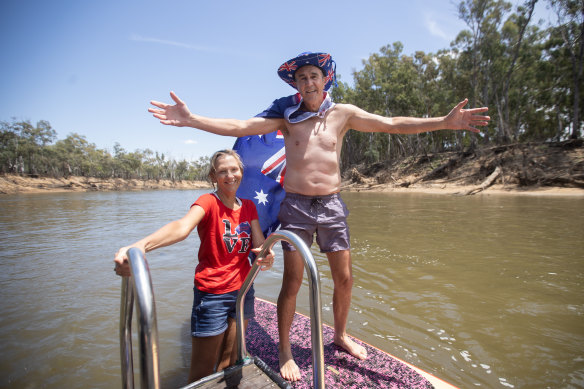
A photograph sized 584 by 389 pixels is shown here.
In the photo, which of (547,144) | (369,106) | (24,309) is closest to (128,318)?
(24,309)

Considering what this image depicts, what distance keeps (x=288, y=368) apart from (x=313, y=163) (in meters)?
1.48

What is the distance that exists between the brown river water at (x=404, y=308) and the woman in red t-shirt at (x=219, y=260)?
0.83 metres

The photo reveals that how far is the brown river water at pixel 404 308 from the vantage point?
2377 millimetres

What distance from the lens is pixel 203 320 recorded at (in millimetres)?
1800

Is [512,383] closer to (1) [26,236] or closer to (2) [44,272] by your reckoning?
(2) [44,272]

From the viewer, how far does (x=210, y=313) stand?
181 centimetres

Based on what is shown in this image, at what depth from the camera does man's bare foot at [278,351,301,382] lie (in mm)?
1987

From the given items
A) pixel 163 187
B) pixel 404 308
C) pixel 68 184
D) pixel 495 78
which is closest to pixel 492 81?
pixel 495 78

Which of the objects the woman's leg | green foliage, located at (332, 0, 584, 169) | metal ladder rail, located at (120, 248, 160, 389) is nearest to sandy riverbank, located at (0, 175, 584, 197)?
green foliage, located at (332, 0, 584, 169)

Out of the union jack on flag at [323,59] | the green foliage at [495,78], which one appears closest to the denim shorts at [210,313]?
the union jack on flag at [323,59]

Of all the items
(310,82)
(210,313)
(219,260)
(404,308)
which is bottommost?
(404,308)

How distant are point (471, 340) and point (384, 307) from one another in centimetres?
91

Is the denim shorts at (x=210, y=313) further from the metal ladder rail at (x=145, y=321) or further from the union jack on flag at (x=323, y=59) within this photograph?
the union jack on flag at (x=323, y=59)

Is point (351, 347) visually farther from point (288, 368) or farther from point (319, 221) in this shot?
point (319, 221)
